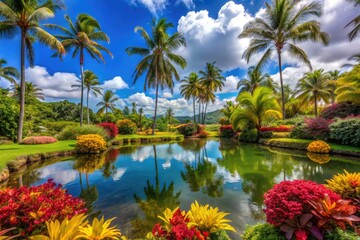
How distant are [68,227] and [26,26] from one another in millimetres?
16857

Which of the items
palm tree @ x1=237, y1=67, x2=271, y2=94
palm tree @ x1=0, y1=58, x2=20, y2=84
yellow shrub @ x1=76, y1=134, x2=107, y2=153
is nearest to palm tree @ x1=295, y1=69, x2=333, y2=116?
palm tree @ x1=237, y1=67, x2=271, y2=94

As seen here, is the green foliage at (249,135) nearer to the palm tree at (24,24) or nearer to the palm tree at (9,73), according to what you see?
the palm tree at (24,24)

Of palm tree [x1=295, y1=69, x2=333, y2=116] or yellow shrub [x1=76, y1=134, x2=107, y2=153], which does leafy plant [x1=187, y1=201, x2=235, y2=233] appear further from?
palm tree [x1=295, y1=69, x2=333, y2=116]

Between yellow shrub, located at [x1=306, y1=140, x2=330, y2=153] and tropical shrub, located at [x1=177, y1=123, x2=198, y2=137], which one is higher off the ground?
tropical shrub, located at [x1=177, y1=123, x2=198, y2=137]

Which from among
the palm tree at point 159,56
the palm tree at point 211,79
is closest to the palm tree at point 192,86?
the palm tree at point 211,79

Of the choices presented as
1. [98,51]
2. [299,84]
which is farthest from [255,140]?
[98,51]

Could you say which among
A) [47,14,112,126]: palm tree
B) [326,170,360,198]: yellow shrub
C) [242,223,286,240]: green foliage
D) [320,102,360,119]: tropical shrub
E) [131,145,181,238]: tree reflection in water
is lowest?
[131,145,181,238]: tree reflection in water

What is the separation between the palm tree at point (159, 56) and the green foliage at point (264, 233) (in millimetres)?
20381

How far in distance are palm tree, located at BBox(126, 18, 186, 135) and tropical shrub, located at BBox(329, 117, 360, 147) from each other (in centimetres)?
1639

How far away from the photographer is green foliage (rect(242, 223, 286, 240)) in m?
2.19

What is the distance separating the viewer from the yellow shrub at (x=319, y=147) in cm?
1059

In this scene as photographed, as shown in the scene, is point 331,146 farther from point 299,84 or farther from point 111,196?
point 299,84

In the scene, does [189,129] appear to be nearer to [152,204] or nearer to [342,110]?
[342,110]

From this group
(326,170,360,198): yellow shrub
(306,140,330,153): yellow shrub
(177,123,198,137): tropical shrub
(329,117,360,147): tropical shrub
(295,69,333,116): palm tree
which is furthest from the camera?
(177,123,198,137): tropical shrub
